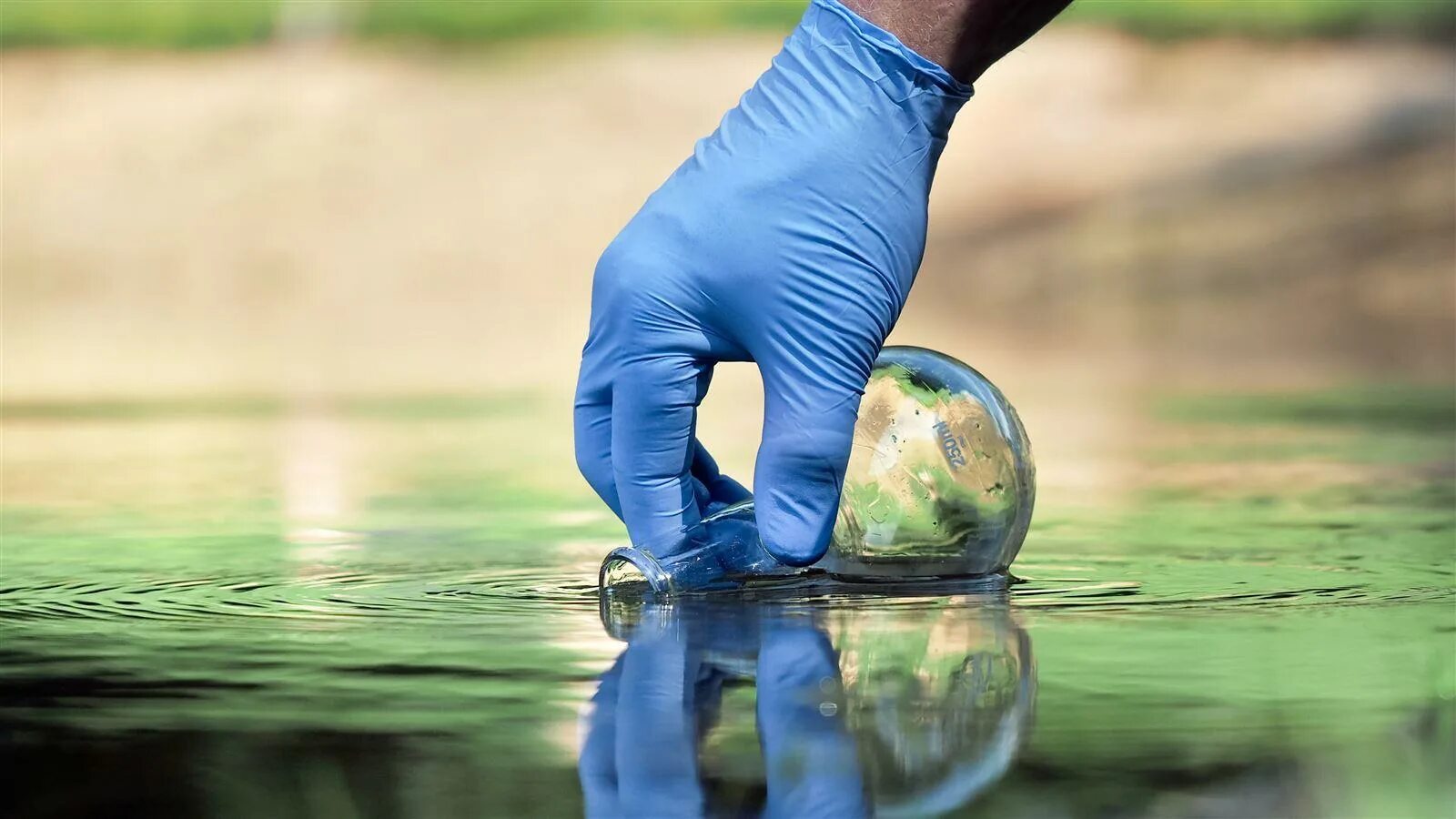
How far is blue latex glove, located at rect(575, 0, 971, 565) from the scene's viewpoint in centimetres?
328

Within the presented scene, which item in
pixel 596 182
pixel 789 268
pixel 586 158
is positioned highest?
pixel 586 158

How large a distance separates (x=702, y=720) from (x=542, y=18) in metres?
19.1

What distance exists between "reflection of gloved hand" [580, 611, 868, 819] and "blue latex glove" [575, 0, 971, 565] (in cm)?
31

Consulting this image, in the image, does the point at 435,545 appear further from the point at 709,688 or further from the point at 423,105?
the point at 423,105

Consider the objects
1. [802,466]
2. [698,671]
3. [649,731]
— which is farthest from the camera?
[802,466]

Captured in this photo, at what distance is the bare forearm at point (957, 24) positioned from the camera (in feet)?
10.7

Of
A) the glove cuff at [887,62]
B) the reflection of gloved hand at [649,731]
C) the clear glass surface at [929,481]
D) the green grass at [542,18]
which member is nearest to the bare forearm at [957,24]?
the glove cuff at [887,62]

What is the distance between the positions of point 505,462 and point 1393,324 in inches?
442

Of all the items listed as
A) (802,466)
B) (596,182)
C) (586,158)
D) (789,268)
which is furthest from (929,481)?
(586,158)

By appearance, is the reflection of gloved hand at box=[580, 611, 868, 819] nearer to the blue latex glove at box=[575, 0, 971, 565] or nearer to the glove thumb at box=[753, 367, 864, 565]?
the glove thumb at box=[753, 367, 864, 565]

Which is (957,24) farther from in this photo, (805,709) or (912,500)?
(805,709)

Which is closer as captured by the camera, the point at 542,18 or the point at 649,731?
the point at 649,731

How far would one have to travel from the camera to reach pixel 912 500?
3455mm

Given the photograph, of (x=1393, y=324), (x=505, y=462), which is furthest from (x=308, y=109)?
(x=505, y=462)
